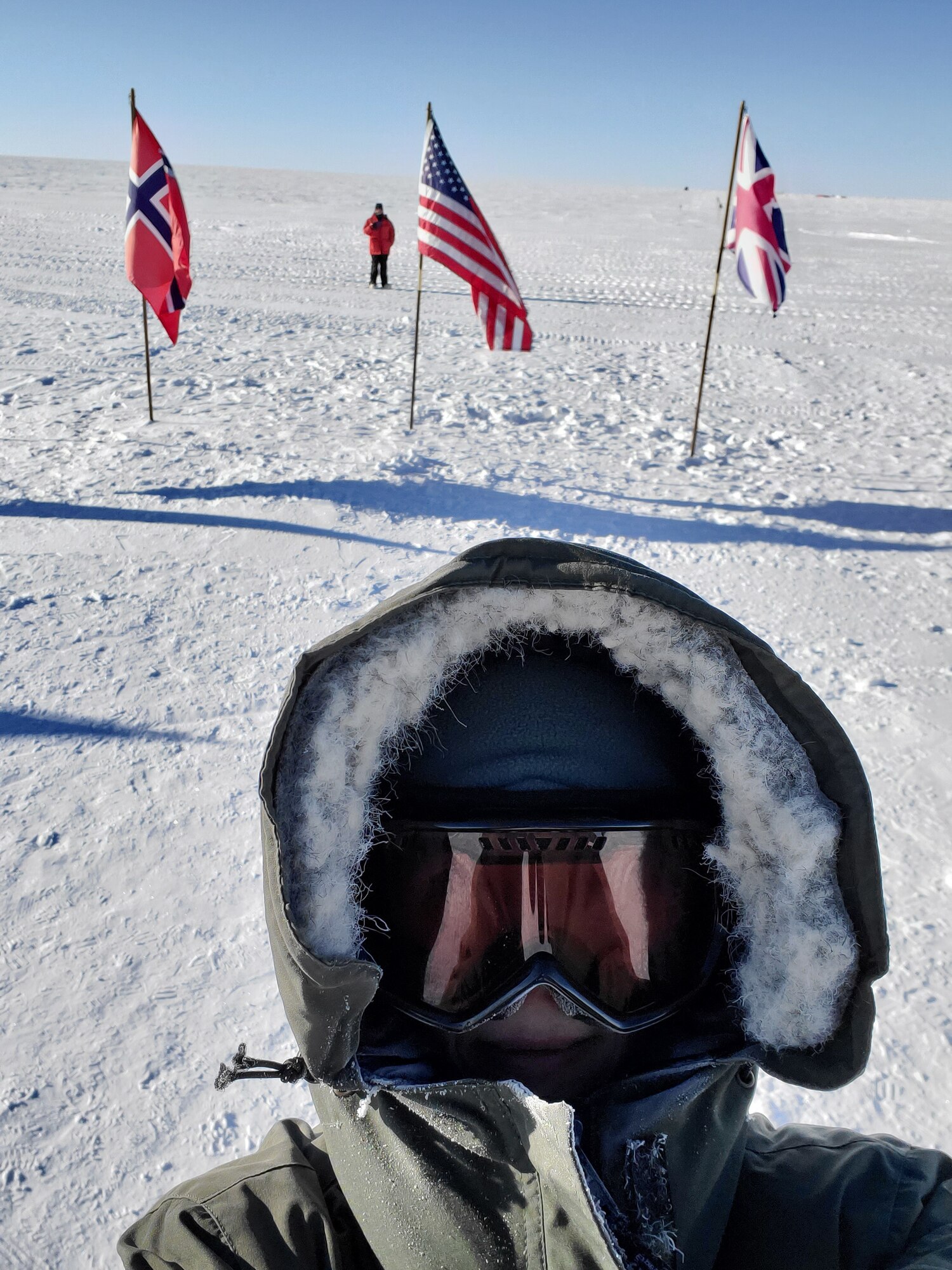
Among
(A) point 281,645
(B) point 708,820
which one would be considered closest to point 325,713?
(B) point 708,820

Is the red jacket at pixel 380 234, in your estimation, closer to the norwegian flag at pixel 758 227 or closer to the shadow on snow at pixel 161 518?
the norwegian flag at pixel 758 227

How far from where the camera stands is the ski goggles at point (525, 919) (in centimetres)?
123

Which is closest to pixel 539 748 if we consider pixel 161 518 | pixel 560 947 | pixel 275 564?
pixel 560 947

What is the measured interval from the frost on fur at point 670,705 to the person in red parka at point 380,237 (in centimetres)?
1274

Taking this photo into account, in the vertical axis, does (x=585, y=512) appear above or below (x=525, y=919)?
below

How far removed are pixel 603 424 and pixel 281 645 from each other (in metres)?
4.43

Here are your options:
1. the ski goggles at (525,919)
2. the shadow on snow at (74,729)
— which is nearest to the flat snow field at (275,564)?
the shadow on snow at (74,729)

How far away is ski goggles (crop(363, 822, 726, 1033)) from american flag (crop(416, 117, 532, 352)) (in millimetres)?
→ 5055

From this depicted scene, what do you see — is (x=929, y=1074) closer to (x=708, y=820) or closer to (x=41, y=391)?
(x=708, y=820)

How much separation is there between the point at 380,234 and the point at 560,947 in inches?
521

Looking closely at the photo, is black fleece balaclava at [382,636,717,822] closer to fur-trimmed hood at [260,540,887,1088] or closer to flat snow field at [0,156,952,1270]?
fur-trimmed hood at [260,540,887,1088]

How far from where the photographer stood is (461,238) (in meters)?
5.74

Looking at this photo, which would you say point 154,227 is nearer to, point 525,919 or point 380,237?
point 525,919

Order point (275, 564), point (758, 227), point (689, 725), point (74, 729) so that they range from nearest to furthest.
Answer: point (689, 725)
point (74, 729)
point (275, 564)
point (758, 227)
